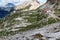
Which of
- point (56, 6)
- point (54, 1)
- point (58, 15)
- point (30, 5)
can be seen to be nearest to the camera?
point (58, 15)

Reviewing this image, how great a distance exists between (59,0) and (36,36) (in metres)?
30.8

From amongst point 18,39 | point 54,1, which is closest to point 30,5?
point 54,1

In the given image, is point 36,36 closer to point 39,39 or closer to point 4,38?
point 39,39

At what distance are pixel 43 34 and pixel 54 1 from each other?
32.1 metres

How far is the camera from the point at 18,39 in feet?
93.8

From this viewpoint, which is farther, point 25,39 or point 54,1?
point 54,1

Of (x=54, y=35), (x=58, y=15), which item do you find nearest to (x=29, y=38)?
(x=54, y=35)

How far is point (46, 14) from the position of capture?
142 ft

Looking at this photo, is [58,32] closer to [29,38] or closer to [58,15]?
[29,38]

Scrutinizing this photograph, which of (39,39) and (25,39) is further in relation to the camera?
(25,39)

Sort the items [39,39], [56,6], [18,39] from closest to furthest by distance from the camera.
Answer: [39,39]
[18,39]
[56,6]

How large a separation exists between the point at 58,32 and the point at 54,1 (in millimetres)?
31865

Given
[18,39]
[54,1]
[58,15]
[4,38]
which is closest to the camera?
[18,39]

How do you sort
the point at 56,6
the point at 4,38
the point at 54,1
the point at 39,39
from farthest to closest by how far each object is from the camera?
the point at 54,1, the point at 56,6, the point at 4,38, the point at 39,39
